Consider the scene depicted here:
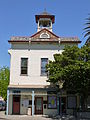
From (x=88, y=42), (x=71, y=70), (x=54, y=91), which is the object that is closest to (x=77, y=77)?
(x=71, y=70)

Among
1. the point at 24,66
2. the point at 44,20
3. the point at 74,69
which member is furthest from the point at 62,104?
the point at 44,20

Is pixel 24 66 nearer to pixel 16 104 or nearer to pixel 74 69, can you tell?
pixel 16 104

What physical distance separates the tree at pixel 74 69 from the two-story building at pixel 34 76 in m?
3.50

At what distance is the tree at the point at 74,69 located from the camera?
71.3 feet

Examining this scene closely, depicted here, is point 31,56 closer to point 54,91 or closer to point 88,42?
point 54,91

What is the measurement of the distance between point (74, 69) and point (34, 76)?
26.1 feet

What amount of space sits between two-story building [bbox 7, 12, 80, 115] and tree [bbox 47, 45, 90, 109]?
11.5 feet

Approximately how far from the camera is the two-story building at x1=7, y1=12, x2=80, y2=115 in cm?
2798

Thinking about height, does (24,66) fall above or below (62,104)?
above

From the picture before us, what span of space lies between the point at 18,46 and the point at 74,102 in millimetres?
9078

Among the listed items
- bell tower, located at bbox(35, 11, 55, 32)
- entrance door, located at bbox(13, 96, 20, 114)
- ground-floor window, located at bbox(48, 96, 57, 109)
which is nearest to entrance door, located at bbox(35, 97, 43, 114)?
ground-floor window, located at bbox(48, 96, 57, 109)

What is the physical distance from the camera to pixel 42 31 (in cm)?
3006

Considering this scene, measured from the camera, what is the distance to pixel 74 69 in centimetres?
2158

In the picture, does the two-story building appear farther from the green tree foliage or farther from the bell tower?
the green tree foliage
